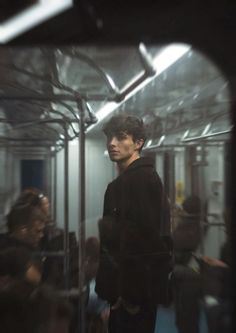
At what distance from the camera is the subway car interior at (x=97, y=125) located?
52.6 inches

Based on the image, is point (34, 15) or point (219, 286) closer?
point (34, 15)

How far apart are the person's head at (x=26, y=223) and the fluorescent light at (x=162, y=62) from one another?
0.85 ft

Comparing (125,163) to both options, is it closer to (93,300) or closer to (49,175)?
(49,175)

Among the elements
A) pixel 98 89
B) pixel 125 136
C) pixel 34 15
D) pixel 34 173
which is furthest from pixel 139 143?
pixel 34 15

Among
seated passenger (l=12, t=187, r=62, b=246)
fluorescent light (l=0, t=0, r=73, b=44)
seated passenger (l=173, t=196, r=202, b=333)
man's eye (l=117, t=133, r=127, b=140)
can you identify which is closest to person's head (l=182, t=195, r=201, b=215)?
seated passenger (l=173, t=196, r=202, b=333)

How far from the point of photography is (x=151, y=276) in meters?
1.37

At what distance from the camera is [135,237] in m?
1.36

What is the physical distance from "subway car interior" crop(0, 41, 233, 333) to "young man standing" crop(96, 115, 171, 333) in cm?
2

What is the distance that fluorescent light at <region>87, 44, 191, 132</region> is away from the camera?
4.41 feet

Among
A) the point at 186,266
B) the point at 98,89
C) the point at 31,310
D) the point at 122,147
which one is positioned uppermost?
the point at 98,89

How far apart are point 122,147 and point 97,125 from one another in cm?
9

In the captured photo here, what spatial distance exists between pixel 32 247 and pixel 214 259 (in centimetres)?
48

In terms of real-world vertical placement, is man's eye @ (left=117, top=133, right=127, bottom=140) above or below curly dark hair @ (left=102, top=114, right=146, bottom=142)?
below

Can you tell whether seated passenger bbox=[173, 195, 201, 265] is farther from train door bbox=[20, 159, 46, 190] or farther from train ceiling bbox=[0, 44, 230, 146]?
train door bbox=[20, 159, 46, 190]
